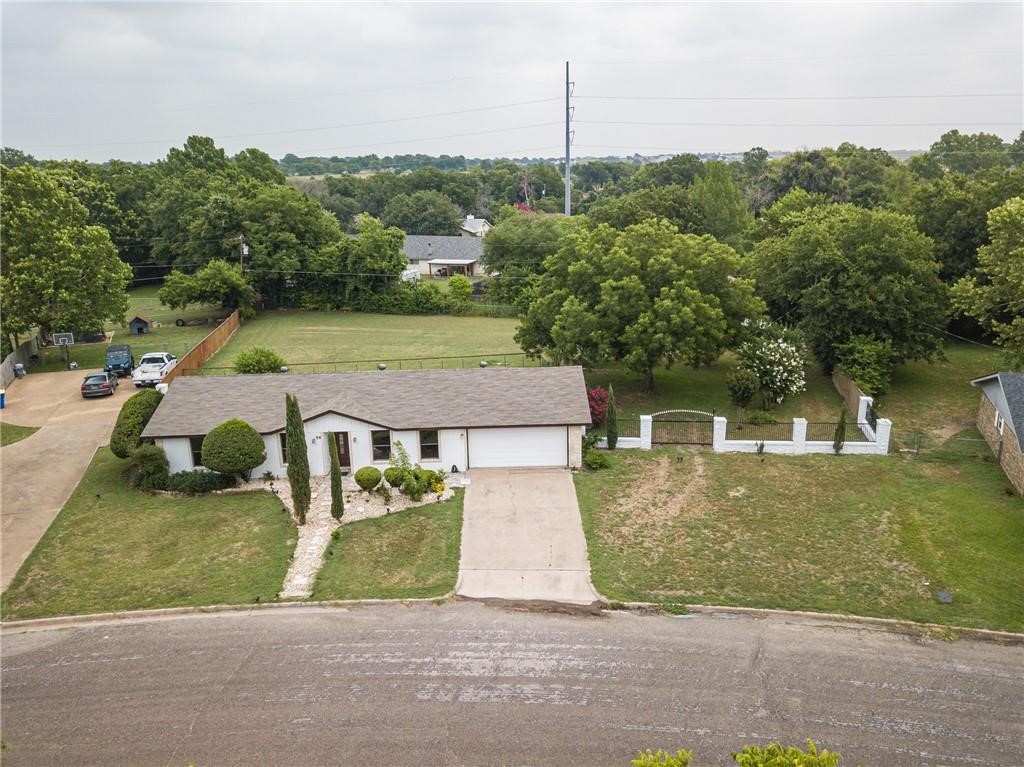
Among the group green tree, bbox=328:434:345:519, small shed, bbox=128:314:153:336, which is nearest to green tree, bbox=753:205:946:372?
green tree, bbox=328:434:345:519

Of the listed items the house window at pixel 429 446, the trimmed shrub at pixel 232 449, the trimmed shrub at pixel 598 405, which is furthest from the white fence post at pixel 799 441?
the trimmed shrub at pixel 232 449

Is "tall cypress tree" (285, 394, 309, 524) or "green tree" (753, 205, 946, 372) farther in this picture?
"green tree" (753, 205, 946, 372)

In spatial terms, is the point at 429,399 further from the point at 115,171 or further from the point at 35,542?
the point at 115,171

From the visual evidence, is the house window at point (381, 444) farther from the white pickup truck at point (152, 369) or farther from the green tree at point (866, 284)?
the green tree at point (866, 284)

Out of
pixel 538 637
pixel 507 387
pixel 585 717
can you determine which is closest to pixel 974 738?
pixel 585 717

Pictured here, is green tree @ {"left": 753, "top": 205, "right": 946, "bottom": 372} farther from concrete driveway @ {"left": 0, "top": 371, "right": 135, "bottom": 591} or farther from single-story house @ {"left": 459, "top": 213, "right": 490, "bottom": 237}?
single-story house @ {"left": 459, "top": 213, "right": 490, "bottom": 237}

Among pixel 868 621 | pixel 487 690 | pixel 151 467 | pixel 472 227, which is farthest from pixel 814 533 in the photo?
pixel 472 227
